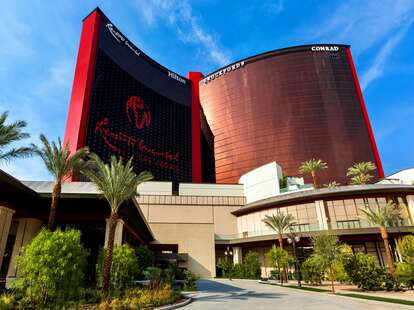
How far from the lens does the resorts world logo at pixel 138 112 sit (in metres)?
83.5

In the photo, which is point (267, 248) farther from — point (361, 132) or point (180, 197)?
point (361, 132)

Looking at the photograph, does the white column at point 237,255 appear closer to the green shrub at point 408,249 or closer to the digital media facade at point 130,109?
the green shrub at point 408,249

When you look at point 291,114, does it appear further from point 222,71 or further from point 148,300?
point 148,300

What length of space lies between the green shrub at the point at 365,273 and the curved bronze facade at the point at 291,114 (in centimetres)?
6886

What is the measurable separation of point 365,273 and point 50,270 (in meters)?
26.3

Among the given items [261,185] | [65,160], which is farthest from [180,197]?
[65,160]

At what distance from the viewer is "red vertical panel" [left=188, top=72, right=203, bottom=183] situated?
326ft

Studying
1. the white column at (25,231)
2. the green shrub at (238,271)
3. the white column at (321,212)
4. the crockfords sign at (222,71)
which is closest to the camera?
the white column at (25,231)

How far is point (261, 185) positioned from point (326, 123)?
5308cm

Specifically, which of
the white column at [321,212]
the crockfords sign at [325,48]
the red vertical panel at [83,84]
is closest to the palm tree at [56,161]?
the white column at [321,212]

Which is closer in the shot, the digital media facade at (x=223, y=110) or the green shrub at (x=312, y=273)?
the green shrub at (x=312, y=273)

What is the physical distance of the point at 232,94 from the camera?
11681cm

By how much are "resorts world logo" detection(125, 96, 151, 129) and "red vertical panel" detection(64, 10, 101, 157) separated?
15937 millimetres

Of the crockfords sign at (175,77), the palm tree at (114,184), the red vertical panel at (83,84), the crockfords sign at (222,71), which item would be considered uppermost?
the crockfords sign at (222,71)
